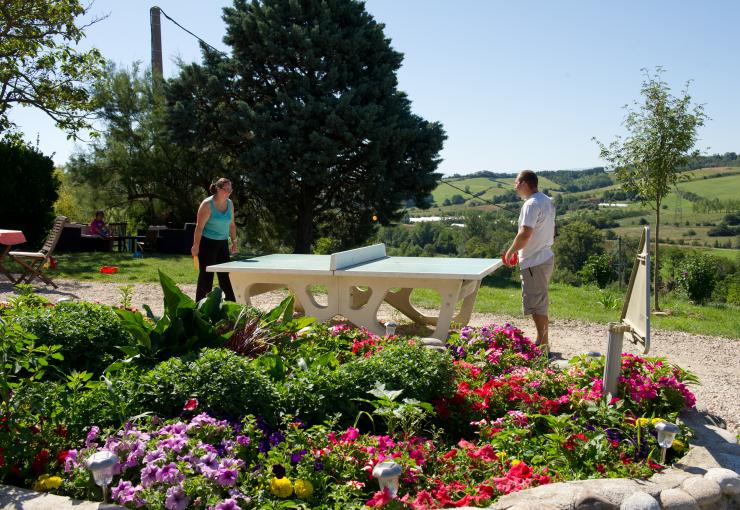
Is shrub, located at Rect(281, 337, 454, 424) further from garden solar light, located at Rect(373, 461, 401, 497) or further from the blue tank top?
the blue tank top

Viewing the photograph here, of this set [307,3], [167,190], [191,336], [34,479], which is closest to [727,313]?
[191,336]

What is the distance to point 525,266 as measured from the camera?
18.4 ft

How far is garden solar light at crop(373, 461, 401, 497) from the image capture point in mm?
2344

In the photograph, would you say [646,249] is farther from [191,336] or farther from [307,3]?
[307,3]

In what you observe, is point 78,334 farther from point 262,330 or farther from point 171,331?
point 262,330

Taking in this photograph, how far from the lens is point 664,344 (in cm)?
741

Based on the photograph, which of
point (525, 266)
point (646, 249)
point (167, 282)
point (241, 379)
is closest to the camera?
point (241, 379)

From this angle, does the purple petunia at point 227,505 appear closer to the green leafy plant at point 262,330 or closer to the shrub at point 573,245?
the green leafy plant at point 262,330

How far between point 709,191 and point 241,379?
5971 cm

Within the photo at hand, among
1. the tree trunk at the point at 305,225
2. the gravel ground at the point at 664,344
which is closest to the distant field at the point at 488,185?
the tree trunk at the point at 305,225

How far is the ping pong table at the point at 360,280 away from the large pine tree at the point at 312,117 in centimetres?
932

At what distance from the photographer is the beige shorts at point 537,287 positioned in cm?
553

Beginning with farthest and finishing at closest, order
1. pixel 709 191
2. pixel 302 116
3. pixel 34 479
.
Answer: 1. pixel 709 191
2. pixel 302 116
3. pixel 34 479

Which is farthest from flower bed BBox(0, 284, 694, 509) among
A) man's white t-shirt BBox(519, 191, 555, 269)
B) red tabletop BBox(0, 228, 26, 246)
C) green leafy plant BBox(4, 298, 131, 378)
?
red tabletop BBox(0, 228, 26, 246)
